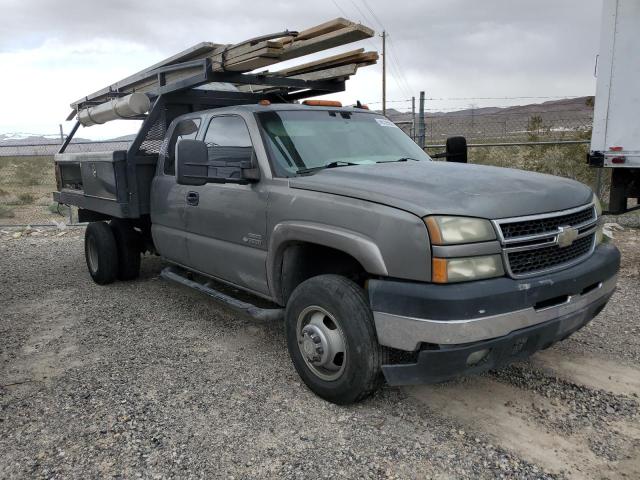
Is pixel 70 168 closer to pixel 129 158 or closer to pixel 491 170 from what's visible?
pixel 129 158

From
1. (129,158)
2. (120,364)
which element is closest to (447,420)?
(120,364)

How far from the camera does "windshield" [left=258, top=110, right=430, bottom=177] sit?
376 cm

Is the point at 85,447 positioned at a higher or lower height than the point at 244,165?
lower

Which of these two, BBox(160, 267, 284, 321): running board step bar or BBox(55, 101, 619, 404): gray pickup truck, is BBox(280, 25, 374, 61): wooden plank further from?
BBox(160, 267, 284, 321): running board step bar

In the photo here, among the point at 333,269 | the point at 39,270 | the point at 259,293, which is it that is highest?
the point at 333,269

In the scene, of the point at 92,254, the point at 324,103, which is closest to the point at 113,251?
the point at 92,254

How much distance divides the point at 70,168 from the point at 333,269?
4833 millimetres

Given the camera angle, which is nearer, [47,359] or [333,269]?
[333,269]

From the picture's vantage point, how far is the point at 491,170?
11.5 feet

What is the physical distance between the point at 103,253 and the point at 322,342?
386cm

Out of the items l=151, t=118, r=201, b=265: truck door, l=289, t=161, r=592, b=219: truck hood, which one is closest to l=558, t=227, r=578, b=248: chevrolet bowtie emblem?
l=289, t=161, r=592, b=219: truck hood

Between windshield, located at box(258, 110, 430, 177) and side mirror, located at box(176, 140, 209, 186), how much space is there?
491 mm

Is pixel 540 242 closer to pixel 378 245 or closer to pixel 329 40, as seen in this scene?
pixel 378 245

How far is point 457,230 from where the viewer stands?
104 inches
